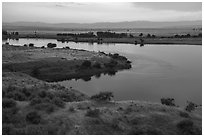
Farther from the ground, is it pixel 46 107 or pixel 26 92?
pixel 46 107

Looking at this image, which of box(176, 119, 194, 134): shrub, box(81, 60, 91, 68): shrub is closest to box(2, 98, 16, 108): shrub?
box(176, 119, 194, 134): shrub

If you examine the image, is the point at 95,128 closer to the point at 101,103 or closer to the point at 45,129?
the point at 45,129

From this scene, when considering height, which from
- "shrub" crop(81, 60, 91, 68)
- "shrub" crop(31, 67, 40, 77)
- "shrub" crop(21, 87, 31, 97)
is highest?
"shrub" crop(21, 87, 31, 97)

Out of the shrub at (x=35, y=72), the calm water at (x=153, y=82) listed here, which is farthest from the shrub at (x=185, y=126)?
the shrub at (x=35, y=72)

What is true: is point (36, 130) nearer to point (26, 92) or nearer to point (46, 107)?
point (46, 107)

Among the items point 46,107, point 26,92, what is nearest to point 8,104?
point 46,107

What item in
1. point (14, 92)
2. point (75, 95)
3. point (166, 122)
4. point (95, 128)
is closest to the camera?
point (95, 128)

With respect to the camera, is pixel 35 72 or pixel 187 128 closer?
pixel 187 128

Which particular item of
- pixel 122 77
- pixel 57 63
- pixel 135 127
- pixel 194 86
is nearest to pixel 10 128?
pixel 135 127

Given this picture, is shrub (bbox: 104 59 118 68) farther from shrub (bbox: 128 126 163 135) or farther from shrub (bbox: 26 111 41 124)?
shrub (bbox: 128 126 163 135)
